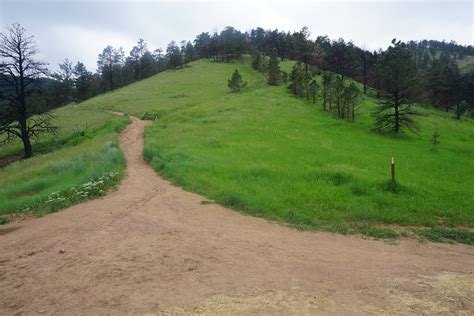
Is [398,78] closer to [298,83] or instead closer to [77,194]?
[298,83]

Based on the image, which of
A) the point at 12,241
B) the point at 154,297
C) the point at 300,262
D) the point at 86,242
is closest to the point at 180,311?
the point at 154,297

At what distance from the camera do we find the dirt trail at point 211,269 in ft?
20.4

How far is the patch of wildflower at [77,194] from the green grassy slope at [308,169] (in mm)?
3286

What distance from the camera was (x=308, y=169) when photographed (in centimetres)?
1709

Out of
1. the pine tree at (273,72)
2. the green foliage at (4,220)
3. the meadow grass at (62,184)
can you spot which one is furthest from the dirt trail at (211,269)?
the pine tree at (273,72)

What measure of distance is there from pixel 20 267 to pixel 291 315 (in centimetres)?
651

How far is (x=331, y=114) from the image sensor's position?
4756 cm

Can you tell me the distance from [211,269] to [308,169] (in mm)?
10667

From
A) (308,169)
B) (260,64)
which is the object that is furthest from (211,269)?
(260,64)

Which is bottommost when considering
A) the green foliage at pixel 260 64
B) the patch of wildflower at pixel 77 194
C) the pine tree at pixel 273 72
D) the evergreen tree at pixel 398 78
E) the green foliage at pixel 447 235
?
the green foliage at pixel 447 235

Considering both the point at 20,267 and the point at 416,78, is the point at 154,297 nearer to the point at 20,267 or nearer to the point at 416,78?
the point at 20,267

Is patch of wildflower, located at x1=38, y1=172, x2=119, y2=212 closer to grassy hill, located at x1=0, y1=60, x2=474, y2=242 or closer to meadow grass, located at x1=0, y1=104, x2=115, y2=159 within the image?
grassy hill, located at x1=0, y1=60, x2=474, y2=242

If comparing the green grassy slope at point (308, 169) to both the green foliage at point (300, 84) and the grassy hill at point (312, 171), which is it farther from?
the green foliage at point (300, 84)

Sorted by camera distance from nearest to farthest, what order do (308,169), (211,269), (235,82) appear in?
(211,269), (308,169), (235,82)
